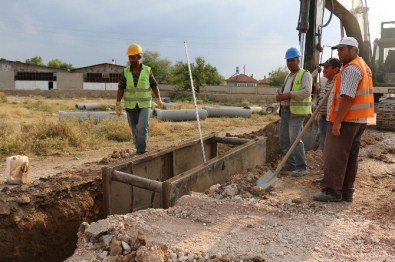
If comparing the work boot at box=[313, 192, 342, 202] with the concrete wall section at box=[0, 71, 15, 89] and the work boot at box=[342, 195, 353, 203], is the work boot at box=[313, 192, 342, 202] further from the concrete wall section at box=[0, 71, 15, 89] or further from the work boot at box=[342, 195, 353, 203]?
the concrete wall section at box=[0, 71, 15, 89]

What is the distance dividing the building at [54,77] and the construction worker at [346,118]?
133 ft

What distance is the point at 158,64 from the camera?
200 feet

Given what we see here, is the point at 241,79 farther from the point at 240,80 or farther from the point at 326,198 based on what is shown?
the point at 326,198

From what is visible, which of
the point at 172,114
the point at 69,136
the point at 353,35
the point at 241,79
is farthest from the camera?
the point at 241,79

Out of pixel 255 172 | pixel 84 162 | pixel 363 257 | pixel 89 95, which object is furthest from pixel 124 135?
pixel 89 95

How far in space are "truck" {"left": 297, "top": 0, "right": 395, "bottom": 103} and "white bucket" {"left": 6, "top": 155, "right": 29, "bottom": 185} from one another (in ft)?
17.1

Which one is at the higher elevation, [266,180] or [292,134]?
[292,134]

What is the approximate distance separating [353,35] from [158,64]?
51.6 metres

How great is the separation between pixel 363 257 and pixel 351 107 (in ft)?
5.88

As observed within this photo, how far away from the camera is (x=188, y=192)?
4.64 m

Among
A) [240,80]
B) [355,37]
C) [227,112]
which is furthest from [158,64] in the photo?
[355,37]

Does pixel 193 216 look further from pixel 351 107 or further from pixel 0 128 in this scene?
pixel 0 128

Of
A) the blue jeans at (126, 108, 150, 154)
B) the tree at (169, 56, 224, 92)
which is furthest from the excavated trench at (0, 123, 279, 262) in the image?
the tree at (169, 56, 224, 92)

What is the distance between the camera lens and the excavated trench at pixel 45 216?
15.3ft
